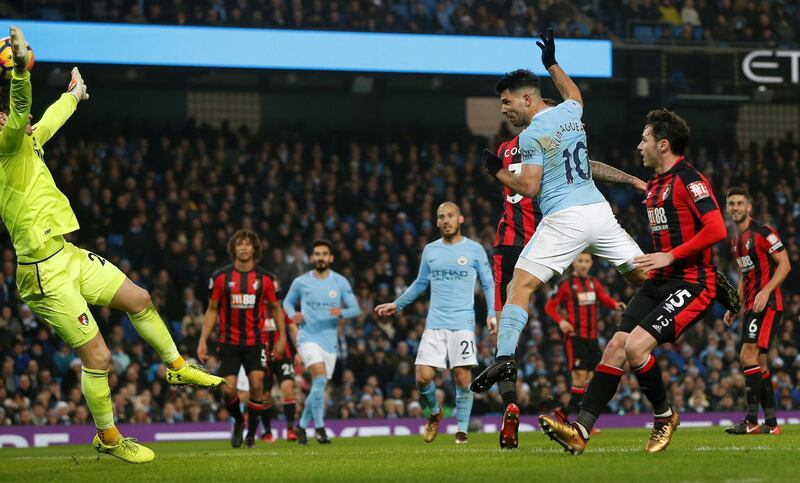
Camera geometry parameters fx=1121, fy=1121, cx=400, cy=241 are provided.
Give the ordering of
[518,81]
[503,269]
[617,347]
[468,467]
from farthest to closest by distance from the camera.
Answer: [503,269], [518,81], [617,347], [468,467]

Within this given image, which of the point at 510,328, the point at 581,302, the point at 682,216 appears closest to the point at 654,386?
the point at 510,328

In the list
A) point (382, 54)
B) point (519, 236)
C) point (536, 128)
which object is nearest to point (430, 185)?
point (382, 54)

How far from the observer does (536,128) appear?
8.31 metres

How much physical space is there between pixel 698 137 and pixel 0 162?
82.3 feet

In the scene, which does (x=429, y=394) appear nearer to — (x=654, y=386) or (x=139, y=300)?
(x=654, y=386)

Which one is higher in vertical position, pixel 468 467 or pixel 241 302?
pixel 241 302

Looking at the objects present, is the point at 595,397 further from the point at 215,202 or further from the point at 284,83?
the point at 284,83

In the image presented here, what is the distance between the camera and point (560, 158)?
8.39 m

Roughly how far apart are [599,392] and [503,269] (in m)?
3.49

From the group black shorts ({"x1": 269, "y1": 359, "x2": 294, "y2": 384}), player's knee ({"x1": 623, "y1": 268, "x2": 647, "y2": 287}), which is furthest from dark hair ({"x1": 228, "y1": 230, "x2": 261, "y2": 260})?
player's knee ({"x1": 623, "y1": 268, "x2": 647, "y2": 287})

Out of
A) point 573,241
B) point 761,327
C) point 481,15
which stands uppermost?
point 481,15

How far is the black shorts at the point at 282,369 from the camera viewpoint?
15.0m

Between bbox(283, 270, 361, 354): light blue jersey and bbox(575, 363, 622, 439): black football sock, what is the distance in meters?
Result: 6.89

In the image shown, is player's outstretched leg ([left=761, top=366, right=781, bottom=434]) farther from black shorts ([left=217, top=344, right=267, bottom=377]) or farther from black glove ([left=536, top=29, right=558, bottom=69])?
black shorts ([left=217, top=344, right=267, bottom=377])
